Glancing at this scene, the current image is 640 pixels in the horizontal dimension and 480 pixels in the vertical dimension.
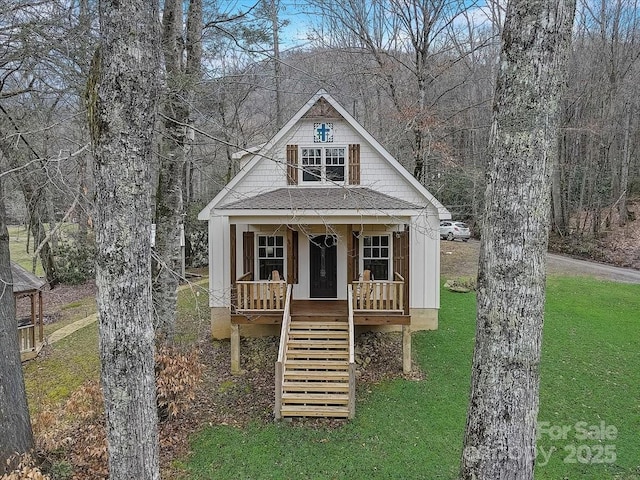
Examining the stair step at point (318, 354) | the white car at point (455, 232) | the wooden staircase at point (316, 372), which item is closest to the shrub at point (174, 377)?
the wooden staircase at point (316, 372)

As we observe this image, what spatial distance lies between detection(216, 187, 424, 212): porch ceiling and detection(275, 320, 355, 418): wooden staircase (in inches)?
104

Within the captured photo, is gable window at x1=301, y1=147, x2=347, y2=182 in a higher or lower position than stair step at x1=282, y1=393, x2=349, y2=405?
higher

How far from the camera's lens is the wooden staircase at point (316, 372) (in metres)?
7.79

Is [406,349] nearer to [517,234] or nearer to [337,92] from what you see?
[517,234]

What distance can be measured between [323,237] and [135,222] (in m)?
8.31

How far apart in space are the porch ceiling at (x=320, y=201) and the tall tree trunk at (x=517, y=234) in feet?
17.9

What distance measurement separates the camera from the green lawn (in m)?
6.29

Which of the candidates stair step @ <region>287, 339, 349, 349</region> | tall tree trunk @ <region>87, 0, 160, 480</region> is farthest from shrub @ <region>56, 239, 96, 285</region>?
tall tree trunk @ <region>87, 0, 160, 480</region>

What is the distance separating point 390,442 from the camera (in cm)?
701

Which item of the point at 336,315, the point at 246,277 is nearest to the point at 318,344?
the point at 336,315

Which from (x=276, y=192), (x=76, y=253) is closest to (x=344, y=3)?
(x=276, y=192)

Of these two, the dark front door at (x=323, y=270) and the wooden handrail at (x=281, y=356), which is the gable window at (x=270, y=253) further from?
the wooden handrail at (x=281, y=356)

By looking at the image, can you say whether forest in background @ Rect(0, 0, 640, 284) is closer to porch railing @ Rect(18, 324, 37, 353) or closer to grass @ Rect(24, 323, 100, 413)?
porch railing @ Rect(18, 324, 37, 353)

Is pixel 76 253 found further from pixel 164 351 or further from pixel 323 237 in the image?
pixel 164 351
